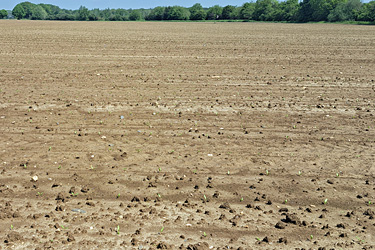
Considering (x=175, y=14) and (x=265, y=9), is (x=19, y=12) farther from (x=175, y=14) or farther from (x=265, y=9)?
(x=265, y=9)

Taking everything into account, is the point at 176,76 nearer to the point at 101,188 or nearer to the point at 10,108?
the point at 10,108

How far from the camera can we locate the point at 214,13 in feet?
448

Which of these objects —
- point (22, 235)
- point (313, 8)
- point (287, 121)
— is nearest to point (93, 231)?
point (22, 235)

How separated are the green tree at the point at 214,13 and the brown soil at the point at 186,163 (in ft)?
401

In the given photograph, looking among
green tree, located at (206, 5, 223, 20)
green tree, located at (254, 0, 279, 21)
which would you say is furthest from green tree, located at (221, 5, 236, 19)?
green tree, located at (254, 0, 279, 21)

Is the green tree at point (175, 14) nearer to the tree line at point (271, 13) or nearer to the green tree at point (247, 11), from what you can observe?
the tree line at point (271, 13)

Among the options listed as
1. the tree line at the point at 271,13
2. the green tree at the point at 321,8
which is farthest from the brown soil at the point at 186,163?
the green tree at the point at 321,8

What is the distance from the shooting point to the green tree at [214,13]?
13000 centimetres

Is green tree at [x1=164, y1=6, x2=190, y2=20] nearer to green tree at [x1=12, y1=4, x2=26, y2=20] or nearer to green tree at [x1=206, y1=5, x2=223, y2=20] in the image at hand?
green tree at [x1=206, y1=5, x2=223, y2=20]

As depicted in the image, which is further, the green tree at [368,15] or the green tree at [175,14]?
the green tree at [175,14]

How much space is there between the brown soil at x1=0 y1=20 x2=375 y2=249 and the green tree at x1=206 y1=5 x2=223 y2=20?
122 meters

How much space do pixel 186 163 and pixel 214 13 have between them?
137348 millimetres

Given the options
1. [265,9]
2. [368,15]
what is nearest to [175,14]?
[265,9]

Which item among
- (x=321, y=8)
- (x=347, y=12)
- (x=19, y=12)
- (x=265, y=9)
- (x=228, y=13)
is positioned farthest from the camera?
(x=19, y=12)
